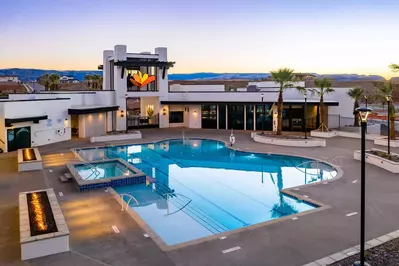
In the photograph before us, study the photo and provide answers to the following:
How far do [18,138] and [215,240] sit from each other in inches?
686

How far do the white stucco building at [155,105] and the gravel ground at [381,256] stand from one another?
1956 cm

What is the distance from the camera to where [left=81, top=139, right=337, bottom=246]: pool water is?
10523 mm

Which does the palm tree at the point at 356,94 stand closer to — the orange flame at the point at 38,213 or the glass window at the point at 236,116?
the glass window at the point at 236,116

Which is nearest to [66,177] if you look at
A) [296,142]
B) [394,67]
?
[296,142]

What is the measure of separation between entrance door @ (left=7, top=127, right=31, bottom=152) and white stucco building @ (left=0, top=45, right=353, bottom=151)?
1762 mm

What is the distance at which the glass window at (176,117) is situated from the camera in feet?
111

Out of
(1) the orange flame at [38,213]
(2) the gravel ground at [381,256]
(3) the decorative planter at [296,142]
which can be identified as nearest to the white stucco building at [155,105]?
(3) the decorative planter at [296,142]

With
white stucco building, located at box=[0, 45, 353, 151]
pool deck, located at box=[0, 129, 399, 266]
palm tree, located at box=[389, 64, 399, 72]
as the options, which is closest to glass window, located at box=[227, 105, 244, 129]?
white stucco building, located at box=[0, 45, 353, 151]

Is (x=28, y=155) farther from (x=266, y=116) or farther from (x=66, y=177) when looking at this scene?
(x=266, y=116)

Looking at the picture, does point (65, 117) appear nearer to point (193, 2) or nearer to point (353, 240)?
point (193, 2)

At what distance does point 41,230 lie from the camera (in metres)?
7.79

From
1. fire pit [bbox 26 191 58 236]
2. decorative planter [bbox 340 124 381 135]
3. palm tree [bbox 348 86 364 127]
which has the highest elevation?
palm tree [bbox 348 86 364 127]

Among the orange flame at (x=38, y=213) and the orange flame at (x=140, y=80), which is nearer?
the orange flame at (x=38, y=213)

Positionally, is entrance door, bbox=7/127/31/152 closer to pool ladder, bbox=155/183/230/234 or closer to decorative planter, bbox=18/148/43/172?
decorative planter, bbox=18/148/43/172
